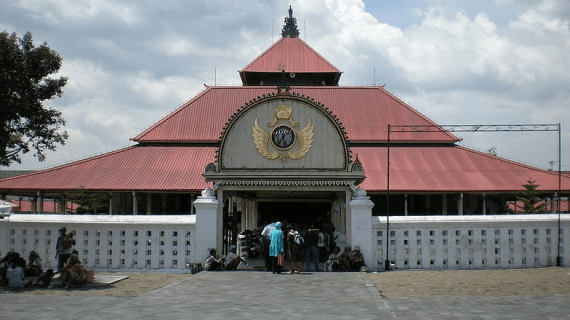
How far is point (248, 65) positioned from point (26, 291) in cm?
3222

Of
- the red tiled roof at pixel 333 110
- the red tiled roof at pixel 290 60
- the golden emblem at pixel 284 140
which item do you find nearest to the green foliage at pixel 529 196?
the red tiled roof at pixel 333 110

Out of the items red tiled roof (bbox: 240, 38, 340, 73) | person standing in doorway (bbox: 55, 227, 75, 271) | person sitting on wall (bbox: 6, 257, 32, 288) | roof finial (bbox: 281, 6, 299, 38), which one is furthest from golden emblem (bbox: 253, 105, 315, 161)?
roof finial (bbox: 281, 6, 299, 38)

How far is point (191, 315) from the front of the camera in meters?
9.62

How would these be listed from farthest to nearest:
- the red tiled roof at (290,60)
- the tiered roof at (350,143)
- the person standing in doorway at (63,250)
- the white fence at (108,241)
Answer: the red tiled roof at (290,60), the tiered roof at (350,143), the white fence at (108,241), the person standing in doorway at (63,250)

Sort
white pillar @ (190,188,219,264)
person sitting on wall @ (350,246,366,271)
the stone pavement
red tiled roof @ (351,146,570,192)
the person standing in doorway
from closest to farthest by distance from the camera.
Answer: the stone pavement < the person standing in doorway < person sitting on wall @ (350,246,366,271) < white pillar @ (190,188,219,264) < red tiled roof @ (351,146,570,192)

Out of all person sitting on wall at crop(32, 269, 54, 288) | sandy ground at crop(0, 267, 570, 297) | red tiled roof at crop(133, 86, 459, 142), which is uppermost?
red tiled roof at crop(133, 86, 459, 142)

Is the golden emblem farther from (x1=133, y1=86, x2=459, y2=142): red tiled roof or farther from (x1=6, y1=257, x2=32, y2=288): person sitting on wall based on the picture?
(x1=133, y1=86, x2=459, y2=142): red tiled roof

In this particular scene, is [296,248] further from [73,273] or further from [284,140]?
[73,273]

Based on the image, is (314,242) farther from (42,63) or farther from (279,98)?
(42,63)

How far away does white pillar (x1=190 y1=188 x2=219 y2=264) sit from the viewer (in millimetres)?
16688

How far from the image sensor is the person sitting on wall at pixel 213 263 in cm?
1619

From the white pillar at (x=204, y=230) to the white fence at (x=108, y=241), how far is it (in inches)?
9.0

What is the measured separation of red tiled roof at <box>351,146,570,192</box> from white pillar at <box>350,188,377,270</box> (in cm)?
1391

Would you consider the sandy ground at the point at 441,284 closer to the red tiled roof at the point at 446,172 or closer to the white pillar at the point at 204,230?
the white pillar at the point at 204,230
